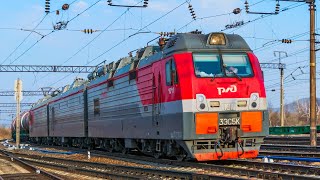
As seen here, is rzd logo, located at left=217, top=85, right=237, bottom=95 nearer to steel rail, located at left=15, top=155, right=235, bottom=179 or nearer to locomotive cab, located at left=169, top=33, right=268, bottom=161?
locomotive cab, located at left=169, top=33, right=268, bottom=161

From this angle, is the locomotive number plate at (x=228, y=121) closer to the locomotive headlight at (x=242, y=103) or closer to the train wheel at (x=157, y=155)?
the locomotive headlight at (x=242, y=103)

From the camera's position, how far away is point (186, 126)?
13.9m

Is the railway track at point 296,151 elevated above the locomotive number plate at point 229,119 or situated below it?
below

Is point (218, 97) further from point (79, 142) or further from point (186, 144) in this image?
point (79, 142)

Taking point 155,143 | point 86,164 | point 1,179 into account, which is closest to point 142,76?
point 155,143

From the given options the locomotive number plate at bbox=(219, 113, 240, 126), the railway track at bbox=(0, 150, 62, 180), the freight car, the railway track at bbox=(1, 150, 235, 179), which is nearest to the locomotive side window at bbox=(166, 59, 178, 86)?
the freight car

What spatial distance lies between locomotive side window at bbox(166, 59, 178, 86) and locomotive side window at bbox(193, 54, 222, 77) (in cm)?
64

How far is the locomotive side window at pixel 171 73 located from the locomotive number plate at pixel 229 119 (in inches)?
67.6

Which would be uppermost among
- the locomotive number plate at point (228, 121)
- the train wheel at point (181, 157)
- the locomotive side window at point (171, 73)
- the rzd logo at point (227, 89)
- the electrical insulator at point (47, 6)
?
the electrical insulator at point (47, 6)

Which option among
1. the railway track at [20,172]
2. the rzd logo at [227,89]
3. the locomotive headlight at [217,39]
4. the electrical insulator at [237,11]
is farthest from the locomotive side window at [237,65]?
the electrical insulator at [237,11]

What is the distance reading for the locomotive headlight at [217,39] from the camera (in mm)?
15047

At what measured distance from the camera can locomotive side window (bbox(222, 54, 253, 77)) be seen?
1468 cm

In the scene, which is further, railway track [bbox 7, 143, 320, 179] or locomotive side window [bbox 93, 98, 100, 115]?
locomotive side window [bbox 93, 98, 100, 115]

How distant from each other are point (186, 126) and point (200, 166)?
1.26 metres
